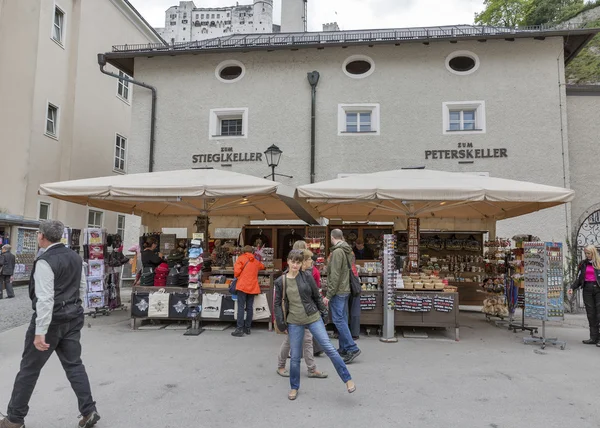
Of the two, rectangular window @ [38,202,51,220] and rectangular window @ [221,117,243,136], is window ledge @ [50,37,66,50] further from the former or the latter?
rectangular window @ [221,117,243,136]

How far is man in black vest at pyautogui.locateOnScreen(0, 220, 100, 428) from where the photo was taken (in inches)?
139

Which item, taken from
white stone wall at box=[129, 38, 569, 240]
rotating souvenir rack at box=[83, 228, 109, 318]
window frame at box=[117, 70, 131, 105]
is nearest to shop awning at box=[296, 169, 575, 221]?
white stone wall at box=[129, 38, 569, 240]

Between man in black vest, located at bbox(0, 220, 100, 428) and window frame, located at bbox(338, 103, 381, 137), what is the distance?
10600 mm

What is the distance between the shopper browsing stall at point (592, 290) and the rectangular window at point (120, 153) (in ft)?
65.3

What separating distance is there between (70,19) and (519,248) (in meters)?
20.1

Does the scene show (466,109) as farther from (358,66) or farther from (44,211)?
(44,211)

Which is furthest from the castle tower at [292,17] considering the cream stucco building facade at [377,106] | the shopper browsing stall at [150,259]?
the shopper browsing stall at [150,259]

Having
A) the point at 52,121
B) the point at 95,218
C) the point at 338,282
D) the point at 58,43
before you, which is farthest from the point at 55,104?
the point at 338,282

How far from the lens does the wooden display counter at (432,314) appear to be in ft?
24.3

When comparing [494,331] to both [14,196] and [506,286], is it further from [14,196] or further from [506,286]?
[14,196]

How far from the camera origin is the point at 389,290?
735cm

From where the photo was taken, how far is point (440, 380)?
5156mm

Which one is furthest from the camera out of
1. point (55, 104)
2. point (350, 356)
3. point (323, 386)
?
point (55, 104)

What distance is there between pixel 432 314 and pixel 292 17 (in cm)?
1458
